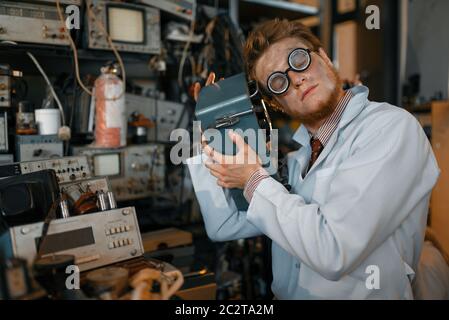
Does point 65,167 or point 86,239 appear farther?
point 65,167

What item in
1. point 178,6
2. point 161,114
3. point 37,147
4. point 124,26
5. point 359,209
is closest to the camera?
point 359,209

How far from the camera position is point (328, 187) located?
120cm

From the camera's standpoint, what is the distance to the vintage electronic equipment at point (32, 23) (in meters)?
1.46

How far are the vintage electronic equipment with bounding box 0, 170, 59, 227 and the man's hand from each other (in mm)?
457

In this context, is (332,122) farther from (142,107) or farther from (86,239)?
(142,107)

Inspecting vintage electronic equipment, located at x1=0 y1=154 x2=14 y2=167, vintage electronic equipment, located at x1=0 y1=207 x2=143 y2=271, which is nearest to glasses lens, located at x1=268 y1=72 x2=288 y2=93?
vintage electronic equipment, located at x1=0 y1=207 x2=143 y2=271

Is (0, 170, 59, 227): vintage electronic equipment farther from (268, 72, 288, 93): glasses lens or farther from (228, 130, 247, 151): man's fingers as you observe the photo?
(268, 72, 288, 93): glasses lens

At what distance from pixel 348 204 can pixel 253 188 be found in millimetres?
267

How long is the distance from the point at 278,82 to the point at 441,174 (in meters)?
1.12

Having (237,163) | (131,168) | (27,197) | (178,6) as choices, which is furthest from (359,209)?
(178,6)

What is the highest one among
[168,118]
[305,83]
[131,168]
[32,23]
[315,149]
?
[32,23]

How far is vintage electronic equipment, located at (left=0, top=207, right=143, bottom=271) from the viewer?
97 cm

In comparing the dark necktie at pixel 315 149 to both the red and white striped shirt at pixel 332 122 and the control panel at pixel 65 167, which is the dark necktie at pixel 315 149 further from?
the control panel at pixel 65 167
